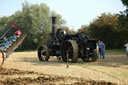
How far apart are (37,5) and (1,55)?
44284mm

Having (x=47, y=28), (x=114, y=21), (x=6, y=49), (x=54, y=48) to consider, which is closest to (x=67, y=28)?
(x=47, y=28)

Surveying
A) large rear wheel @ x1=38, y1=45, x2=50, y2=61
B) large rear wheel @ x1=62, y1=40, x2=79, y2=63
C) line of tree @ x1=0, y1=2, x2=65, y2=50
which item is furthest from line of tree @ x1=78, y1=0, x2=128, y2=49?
large rear wheel @ x1=62, y1=40, x2=79, y2=63

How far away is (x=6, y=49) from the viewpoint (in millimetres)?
12203

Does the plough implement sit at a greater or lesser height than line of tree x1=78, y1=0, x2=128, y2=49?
lesser

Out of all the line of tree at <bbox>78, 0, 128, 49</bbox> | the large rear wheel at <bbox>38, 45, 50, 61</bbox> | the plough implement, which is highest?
the line of tree at <bbox>78, 0, 128, 49</bbox>

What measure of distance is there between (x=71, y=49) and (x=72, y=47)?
391mm

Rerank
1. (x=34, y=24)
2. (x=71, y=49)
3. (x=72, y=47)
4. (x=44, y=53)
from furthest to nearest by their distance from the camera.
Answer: (x=34, y=24), (x=44, y=53), (x=71, y=49), (x=72, y=47)

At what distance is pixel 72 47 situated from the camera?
14008 millimetres

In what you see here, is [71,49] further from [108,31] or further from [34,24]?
[34,24]

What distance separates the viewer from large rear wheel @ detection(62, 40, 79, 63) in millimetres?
13891

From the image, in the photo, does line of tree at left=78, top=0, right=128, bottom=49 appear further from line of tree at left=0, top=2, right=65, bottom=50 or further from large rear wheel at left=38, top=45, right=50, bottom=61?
large rear wheel at left=38, top=45, right=50, bottom=61

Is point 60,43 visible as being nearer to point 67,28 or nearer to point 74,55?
point 74,55

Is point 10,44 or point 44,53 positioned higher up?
point 10,44

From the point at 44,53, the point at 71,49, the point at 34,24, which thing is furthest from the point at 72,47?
the point at 34,24
